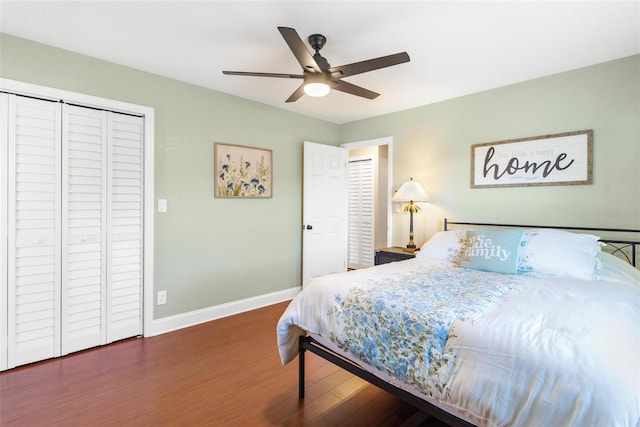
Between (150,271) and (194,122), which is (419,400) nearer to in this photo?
(150,271)

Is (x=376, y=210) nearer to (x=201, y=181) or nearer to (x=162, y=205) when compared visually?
(x=201, y=181)

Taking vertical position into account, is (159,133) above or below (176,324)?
above

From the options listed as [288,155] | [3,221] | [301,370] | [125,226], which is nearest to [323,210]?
[288,155]

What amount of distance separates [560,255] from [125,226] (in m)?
3.45

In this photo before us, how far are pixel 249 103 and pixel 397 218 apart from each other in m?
2.27

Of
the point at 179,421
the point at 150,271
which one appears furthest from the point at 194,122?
the point at 179,421

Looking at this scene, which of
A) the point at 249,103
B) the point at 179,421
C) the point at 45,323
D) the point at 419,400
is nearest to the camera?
the point at 419,400

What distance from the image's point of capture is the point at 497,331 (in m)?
1.24

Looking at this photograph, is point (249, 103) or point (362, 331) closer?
point (362, 331)

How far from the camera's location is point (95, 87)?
8.59 ft

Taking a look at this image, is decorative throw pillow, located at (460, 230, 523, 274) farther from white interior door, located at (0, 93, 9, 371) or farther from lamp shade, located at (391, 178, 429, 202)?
white interior door, located at (0, 93, 9, 371)

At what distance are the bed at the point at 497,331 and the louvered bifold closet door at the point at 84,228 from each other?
5.87ft

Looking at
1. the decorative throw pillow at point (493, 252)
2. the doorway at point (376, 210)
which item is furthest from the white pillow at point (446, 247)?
the doorway at point (376, 210)

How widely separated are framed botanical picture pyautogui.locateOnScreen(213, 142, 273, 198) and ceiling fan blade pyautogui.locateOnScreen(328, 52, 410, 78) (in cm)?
168
